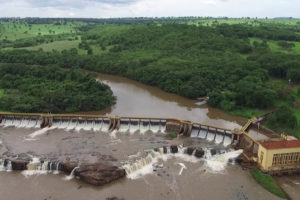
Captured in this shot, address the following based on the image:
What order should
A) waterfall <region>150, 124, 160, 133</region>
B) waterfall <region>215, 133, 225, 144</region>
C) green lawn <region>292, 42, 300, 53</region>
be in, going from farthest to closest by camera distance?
green lawn <region>292, 42, 300, 53</region> → waterfall <region>150, 124, 160, 133</region> → waterfall <region>215, 133, 225, 144</region>

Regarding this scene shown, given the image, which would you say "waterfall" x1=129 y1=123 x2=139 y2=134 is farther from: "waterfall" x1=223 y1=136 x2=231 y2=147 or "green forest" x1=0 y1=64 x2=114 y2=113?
"waterfall" x1=223 y1=136 x2=231 y2=147

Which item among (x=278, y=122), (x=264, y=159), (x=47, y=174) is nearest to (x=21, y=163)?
(x=47, y=174)

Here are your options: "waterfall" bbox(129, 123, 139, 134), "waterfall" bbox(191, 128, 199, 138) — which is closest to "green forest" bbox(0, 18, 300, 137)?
"waterfall" bbox(191, 128, 199, 138)

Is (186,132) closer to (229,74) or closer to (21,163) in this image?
(21,163)

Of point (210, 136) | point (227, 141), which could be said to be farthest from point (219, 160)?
point (210, 136)

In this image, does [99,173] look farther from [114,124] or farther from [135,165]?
[114,124]

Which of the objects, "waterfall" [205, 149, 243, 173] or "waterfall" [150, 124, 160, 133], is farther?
"waterfall" [150, 124, 160, 133]
